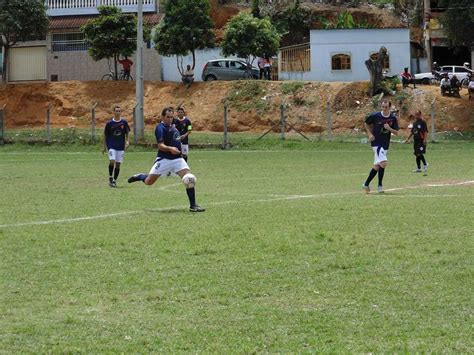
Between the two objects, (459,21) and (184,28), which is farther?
(184,28)

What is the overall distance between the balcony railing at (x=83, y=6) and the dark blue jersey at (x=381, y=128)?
4196 cm

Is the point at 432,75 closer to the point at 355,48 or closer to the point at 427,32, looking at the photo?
the point at 355,48

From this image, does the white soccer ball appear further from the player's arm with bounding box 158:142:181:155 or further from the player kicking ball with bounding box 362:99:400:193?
the player kicking ball with bounding box 362:99:400:193

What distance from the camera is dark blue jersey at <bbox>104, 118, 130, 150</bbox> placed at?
23.3m

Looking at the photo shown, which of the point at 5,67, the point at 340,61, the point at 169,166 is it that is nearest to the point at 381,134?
the point at 169,166

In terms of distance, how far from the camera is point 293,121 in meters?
48.0

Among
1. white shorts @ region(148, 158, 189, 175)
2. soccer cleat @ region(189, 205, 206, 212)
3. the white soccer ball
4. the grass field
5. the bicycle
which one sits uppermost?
the bicycle

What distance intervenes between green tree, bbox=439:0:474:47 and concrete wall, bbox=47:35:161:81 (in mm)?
17834

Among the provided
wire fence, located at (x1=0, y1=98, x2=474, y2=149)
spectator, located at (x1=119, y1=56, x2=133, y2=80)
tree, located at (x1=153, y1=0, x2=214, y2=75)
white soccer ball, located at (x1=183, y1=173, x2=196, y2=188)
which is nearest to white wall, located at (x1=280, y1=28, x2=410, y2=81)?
tree, located at (x1=153, y1=0, x2=214, y2=75)

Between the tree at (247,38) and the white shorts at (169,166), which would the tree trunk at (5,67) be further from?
the white shorts at (169,166)

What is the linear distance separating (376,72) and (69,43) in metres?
22.2

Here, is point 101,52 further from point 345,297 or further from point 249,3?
point 345,297

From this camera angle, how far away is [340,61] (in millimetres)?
56219

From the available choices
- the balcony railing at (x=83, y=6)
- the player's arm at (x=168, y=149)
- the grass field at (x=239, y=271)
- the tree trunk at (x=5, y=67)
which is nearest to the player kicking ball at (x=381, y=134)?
the grass field at (x=239, y=271)
